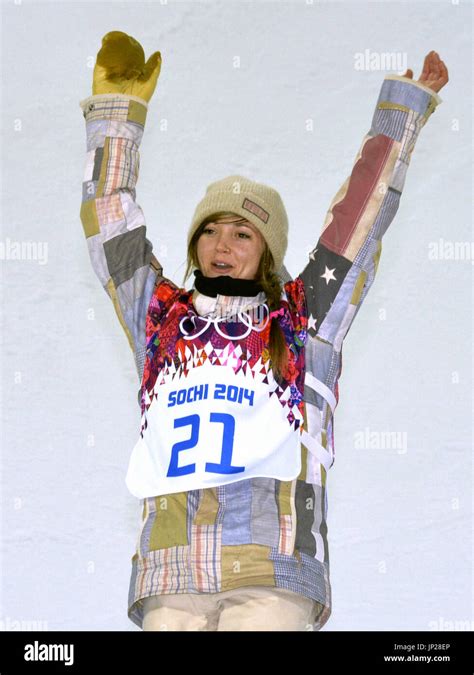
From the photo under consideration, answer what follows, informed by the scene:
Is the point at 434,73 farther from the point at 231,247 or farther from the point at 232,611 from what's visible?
the point at 232,611

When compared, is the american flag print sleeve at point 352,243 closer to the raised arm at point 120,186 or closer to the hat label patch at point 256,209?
the hat label patch at point 256,209

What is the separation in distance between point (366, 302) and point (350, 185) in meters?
0.60

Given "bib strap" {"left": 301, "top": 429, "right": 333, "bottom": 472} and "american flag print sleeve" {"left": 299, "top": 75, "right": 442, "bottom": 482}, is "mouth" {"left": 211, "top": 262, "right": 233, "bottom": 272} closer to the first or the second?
"american flag print sleeve" {"left": 299, "top": 75, "right": 442, "bottom": 482}

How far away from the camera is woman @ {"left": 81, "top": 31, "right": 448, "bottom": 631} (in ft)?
6.26

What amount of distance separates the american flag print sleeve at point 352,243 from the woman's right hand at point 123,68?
40cm

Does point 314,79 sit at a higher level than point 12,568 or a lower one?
higher

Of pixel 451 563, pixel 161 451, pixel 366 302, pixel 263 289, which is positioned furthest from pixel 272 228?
pixel 451 563

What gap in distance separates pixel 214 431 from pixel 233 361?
0.12 m

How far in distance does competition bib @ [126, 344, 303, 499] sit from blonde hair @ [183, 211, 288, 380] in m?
0.02

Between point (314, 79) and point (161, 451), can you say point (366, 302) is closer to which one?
point (314, 79)

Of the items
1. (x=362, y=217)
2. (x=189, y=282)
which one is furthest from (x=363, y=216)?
(x=189, y=282)

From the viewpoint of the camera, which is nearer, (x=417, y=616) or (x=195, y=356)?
(x=195, y=356)

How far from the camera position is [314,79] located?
288cm

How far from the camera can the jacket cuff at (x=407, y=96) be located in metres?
2.18
